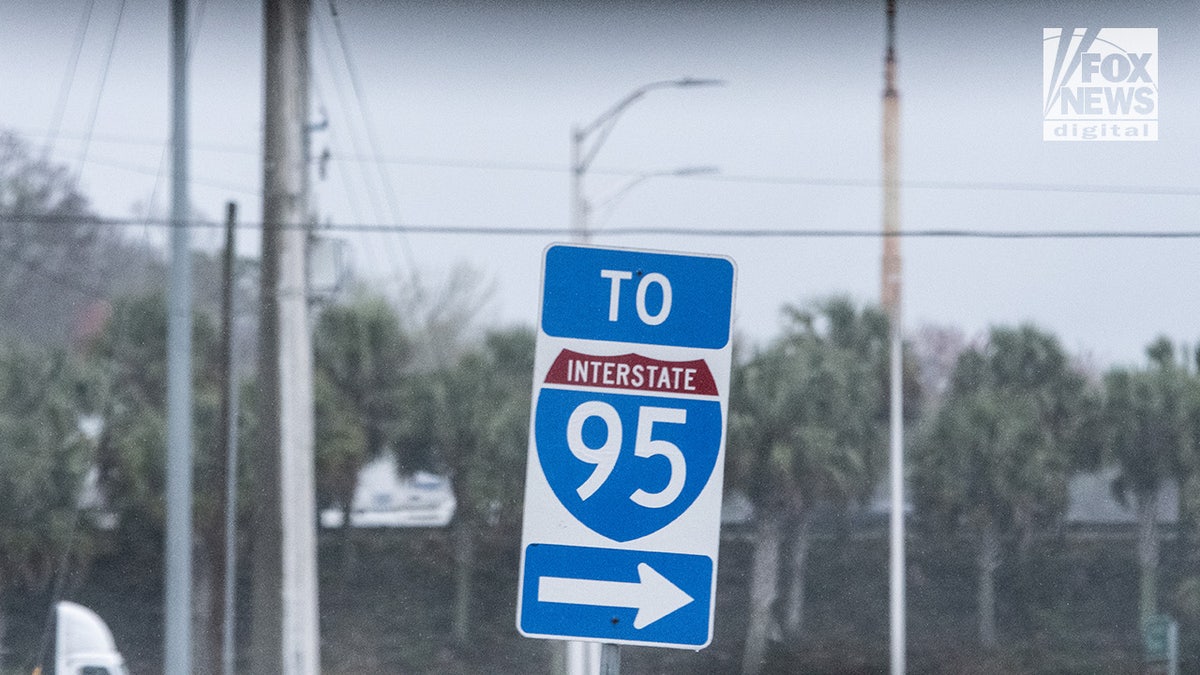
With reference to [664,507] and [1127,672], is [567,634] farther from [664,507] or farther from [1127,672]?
[1127,672]

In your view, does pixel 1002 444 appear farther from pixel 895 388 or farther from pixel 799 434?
pixel 799 434

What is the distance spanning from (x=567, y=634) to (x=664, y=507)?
11.0 inches

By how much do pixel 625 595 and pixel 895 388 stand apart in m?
5.89

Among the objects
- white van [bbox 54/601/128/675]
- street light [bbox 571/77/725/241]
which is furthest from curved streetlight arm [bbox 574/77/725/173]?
white van [bbox 54/601/128/675]

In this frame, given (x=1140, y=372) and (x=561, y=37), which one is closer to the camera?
(x=561, y=37)

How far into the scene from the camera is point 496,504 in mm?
7586

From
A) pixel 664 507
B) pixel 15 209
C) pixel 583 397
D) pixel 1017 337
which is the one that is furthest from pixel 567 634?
pixel 15 209

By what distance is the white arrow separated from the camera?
6.73 feet

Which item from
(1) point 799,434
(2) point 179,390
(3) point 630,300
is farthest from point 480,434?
(3) point 630,300

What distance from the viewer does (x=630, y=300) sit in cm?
212

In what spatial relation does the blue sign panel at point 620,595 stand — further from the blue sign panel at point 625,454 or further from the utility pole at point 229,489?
the utility pole at point 229,489

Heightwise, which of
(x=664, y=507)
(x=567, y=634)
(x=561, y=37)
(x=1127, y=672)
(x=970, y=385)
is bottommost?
(x=1127, y=672)

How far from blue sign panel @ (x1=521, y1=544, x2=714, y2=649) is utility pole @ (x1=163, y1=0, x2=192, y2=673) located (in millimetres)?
4968

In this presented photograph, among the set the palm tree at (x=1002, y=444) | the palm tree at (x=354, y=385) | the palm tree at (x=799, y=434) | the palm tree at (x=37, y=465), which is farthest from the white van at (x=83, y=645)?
the palm tree at (x=1002, y=444)
